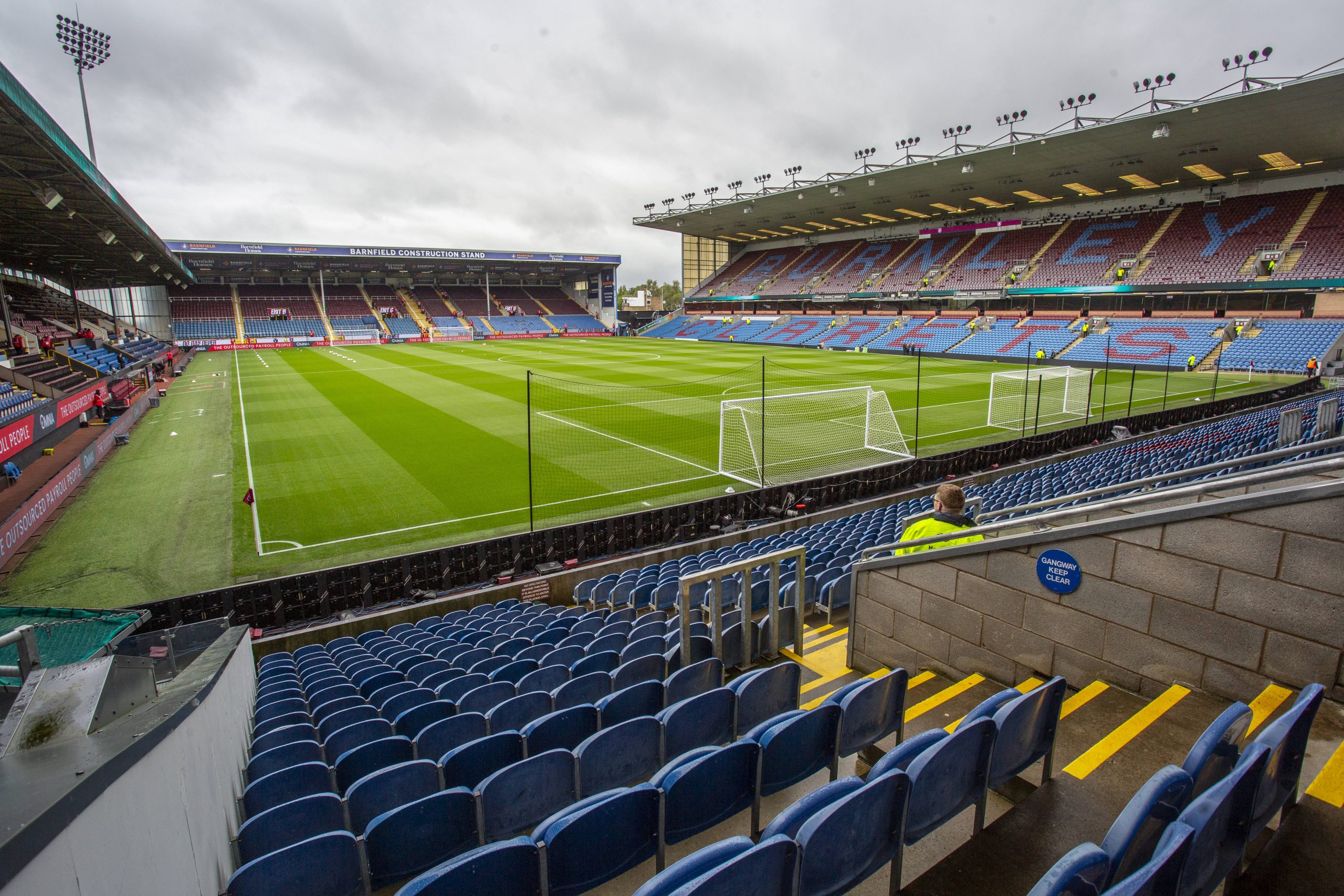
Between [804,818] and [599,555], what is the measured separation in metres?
10.7

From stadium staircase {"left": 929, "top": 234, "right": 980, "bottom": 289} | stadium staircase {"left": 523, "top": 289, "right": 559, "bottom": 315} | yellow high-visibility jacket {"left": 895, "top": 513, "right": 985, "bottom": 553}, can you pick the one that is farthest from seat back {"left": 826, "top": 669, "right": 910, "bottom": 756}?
stadium staircase {"left": 523, "top": 289, "right": 559, "bottom": 315}

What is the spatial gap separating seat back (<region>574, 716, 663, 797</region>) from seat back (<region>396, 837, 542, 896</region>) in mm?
967

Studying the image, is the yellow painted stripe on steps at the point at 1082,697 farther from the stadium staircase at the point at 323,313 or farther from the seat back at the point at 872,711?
the stadium staircase at the point at 323,313

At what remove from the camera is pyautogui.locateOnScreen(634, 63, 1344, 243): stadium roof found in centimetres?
3148

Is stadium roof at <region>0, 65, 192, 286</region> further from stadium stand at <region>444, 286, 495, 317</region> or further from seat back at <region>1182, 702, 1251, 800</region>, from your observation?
stadium stand at <region>444, 286, 495, 317</region>

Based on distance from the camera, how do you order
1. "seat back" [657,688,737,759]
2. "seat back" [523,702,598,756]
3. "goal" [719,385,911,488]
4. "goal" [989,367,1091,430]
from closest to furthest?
"seat back" [657,688,737,759] < "seat back" [523,702,598,756] < "goal" [719,385,911,488] < "goal" [989,367,1091,430]

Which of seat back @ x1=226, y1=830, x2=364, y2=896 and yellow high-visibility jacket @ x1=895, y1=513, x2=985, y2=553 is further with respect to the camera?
yellow high-visibility jacket @ x1=895, y1=513, x2=985, y2=553

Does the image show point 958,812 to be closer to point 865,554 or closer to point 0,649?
point 865,554

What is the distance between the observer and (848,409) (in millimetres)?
26766

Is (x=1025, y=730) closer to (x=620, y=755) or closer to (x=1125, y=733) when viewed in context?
(x=1125, y=733)

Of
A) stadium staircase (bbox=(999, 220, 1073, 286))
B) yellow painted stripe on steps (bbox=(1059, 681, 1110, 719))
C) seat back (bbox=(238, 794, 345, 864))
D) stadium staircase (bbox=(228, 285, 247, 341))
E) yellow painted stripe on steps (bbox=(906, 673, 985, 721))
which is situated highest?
stadium staircase (bbox=(999, 220, 1073, 286))

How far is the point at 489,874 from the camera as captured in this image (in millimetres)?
2373

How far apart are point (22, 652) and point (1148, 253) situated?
61.2 meters

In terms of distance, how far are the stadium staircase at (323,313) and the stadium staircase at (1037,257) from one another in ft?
214
